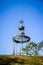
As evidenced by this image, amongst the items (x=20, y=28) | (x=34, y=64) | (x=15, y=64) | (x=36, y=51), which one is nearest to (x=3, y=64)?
(x=15, y=64)

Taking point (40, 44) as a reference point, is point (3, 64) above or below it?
below

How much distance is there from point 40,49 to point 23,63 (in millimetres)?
25946

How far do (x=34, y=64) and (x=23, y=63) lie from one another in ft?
3.34

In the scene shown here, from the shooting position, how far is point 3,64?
1325cm

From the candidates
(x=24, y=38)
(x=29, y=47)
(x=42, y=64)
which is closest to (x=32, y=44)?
(x=29, y=47)

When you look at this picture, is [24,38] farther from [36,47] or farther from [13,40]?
[36,47]

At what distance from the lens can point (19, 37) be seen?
88.6 ft

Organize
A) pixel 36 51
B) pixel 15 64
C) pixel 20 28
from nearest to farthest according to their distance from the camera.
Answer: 1. pixel 15 64
2. pixel 20 28
3. pixel 36 51

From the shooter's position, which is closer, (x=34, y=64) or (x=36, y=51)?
(x=34, y=64)

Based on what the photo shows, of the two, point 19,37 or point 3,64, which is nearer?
point 3,64

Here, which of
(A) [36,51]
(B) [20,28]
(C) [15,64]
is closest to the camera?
(C) [15,64]

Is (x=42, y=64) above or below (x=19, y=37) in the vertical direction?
below

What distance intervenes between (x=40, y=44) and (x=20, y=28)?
1486cm

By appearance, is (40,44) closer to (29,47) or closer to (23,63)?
(29,47)
